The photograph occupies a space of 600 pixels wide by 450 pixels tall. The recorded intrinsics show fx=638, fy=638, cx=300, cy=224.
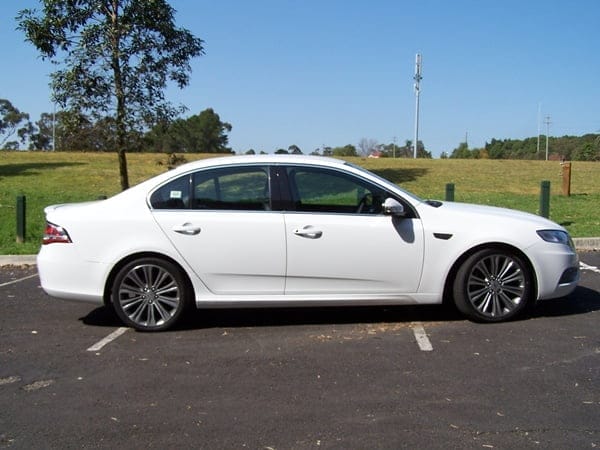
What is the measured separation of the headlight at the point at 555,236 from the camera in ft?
19.1

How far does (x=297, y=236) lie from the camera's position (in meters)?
5.63

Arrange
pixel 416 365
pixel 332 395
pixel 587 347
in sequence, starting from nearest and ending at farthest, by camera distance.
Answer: pixel 332 395
pixel 416 365
pixel 587 347

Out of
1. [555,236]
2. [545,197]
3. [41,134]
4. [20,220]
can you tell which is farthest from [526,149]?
[555,236]

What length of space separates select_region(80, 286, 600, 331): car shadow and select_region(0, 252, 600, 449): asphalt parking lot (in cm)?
3

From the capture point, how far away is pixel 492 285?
5.77 meters

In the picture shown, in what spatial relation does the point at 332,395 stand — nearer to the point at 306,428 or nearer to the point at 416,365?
the point at 306,428

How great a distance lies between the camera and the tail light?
18.8 feet

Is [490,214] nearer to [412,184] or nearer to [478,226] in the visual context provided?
[478,226]

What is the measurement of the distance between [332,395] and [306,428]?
1.70 ft

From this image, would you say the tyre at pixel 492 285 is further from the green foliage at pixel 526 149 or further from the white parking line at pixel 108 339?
the green foliage at pixel 526 149

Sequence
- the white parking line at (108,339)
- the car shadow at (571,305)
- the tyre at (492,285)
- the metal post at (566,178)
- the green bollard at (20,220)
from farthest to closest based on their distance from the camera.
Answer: the metal post at (566,178)
the green bollard at (20,220)
the car shadow at (571,305)
the tyre at (492,285)
the white parking line at (108,339)

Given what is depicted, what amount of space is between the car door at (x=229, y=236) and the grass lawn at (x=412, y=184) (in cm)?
572

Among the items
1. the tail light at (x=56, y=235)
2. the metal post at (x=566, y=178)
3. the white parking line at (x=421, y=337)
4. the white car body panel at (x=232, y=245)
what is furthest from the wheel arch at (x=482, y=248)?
the metal post at (x=566, y=178)

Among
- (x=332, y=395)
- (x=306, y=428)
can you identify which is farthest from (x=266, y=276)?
(x=306, y=428)
